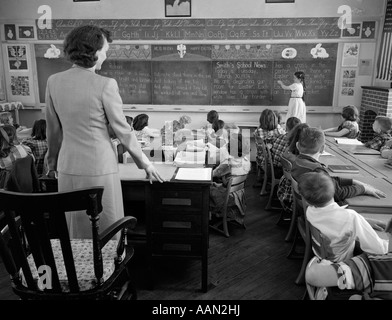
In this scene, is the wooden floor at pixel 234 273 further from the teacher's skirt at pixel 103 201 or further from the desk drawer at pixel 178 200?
the teacher's skirt at pixel 103 201

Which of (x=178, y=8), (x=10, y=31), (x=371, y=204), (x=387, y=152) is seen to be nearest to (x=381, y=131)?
A: (x=387, y=152)

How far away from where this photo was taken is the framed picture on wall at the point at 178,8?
5461 mm

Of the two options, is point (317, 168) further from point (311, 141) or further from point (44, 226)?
point (44, 226)

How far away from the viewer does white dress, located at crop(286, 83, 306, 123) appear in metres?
5.32

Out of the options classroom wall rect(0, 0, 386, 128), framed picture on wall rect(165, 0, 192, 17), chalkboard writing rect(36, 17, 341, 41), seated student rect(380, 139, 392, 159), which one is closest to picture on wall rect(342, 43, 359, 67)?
classroom wall rect(0, 0, 386, 128)

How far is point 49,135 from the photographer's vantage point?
5.76 feet

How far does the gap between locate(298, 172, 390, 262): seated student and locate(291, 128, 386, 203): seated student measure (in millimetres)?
368

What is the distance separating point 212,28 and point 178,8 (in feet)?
1.94

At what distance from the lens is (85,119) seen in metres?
1.63

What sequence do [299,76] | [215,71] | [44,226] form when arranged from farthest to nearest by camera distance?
[215,71], [299,76], [44,226]

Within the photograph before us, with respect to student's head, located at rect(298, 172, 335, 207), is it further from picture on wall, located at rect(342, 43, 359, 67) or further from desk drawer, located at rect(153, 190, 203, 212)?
picture on wall, located at rect(342, 43, 359, 67)

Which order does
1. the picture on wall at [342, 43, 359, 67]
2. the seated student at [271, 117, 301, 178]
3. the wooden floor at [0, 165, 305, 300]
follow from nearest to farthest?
the wooden floor at [0, 165, 305, 300] → the seated student at [271, 117, 301, 178] → the picture on wall at [342, 43, 359, 67]
